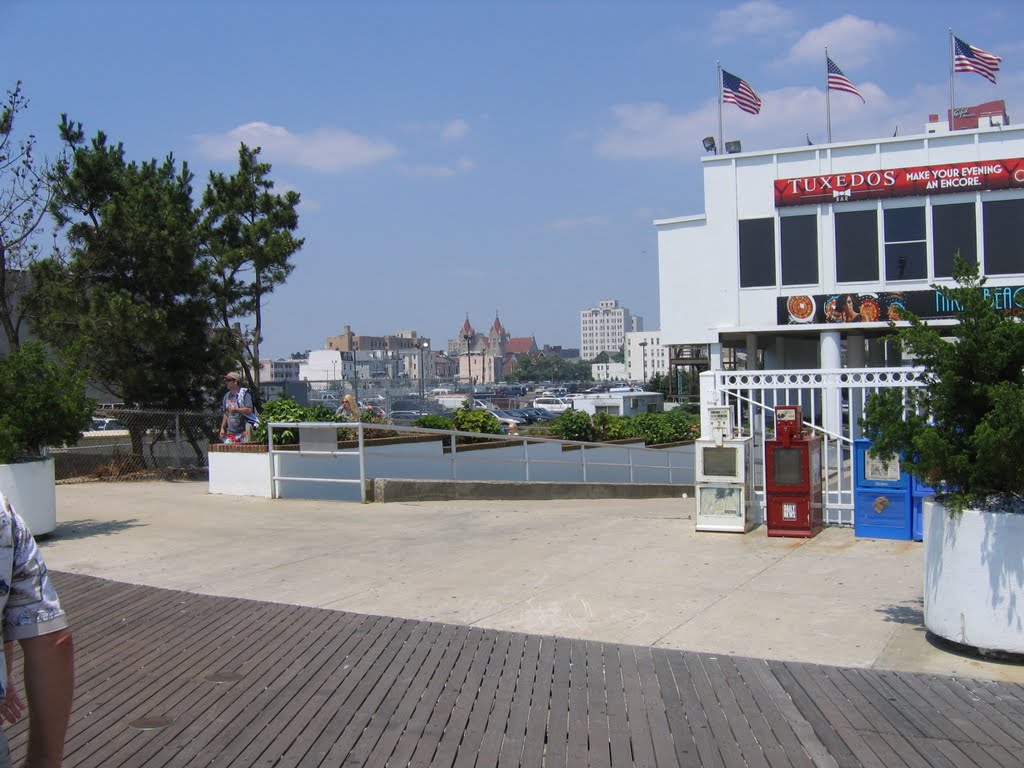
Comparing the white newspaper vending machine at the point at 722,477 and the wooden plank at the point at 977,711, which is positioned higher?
the white newspaper vending machine at the point at 722,477

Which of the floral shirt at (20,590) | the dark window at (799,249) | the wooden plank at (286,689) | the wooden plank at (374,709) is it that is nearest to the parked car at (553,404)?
the dark window at (799,249)

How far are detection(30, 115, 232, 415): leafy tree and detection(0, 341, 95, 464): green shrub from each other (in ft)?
23.4

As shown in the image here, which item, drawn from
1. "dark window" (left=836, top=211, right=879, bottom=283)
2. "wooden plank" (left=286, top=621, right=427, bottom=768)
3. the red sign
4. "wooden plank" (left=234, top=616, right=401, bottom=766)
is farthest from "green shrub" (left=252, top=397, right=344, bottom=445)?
"dark window" (left=836, top=211, right=879, bottom=283)

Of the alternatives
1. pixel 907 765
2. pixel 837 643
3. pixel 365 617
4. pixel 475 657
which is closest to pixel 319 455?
pixel 365 617

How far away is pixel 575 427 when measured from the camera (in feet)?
81.0

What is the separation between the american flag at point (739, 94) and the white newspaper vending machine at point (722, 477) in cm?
1707

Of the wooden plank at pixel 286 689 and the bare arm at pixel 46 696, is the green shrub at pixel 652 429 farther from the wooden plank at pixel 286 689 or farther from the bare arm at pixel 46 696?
the bare arm at pixel 46 696

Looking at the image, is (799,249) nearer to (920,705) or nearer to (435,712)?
(920,705)

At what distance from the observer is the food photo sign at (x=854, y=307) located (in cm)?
2262

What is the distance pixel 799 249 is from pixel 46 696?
2321 cm

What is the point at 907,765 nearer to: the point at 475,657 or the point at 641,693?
the point at 641,693

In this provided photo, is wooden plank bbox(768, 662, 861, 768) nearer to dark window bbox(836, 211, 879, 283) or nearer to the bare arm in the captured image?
the bare arm

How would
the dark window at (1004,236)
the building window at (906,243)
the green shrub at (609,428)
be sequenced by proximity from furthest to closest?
the green shrub at (609,428) → the building window at (906,243) → the dark window at (1004,236)

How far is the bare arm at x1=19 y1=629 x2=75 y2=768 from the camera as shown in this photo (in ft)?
8.42
